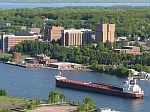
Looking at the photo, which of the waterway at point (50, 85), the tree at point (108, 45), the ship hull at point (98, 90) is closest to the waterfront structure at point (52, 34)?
the tree at point (108, 45)

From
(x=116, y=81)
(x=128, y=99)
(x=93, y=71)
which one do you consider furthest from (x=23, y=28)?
(x=128, y=99)

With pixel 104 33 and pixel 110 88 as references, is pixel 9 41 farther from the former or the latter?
pixel 110 88

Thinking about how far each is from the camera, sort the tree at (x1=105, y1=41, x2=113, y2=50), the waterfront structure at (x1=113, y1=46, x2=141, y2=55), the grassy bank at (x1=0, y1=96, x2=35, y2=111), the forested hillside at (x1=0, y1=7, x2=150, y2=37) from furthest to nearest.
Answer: the forested hillside at (x1=0, y1=7, x2=150, y2=37) < the tree at (x1=105, y1=41, x2=113, y2=50) < the waterfront structure at (x1=113, y1=46, x2=141, y2=55) < the grassy bank at (x1=0, y1=96, x2=35, y2=111)

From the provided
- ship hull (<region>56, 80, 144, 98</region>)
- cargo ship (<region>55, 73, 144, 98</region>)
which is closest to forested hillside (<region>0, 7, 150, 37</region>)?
ship hull (<region>56, 80, 144, 98</region>)

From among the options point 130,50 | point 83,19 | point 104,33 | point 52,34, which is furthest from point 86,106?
point 83,19

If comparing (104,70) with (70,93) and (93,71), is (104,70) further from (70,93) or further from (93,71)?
(70,93)

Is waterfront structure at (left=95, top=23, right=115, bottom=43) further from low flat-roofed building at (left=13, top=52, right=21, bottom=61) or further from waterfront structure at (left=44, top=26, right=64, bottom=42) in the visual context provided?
low flat-roofed building at (left=13, top=52, right=21, bottom=61)

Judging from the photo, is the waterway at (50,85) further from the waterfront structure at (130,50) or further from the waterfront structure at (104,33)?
the waterfront structure at (104,33)
